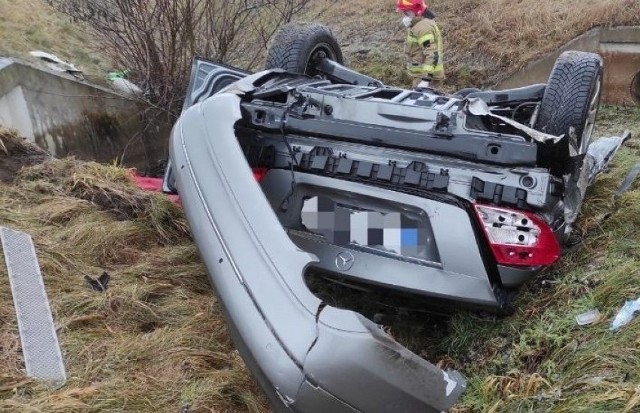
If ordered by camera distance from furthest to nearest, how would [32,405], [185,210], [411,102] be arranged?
[411,102] → [185,210] → [32,405]

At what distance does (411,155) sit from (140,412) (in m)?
1.50

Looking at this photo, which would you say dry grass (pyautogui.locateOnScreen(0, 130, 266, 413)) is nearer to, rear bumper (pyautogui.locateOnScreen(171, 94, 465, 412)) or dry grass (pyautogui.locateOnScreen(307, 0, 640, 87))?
rear bumper (pyautogui.locateOnScreen(171, 94, 465, 412))

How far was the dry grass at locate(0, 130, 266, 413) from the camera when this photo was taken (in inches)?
90.7

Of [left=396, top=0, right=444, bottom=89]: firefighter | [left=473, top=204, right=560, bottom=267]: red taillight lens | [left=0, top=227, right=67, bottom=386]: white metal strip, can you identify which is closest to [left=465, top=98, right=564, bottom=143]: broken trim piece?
[left=473, top=204, right=560, bottom=267]: red taillight lens

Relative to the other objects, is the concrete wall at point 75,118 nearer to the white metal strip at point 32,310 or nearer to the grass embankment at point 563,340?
the white metal strip at point 32,310

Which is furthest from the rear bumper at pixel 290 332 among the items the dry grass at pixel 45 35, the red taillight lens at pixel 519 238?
the dry grass at pixel 45 35

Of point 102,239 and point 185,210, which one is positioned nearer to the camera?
point 185,210

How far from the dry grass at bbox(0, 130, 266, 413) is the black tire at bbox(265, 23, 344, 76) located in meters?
1.18

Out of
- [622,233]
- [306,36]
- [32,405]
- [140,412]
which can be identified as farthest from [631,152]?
[32,405]

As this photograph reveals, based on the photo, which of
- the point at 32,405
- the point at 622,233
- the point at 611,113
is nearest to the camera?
the point at 32,405

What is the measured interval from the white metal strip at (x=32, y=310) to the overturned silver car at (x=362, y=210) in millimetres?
755

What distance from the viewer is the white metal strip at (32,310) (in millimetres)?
2379

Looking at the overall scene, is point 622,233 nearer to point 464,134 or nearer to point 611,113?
point 464,134

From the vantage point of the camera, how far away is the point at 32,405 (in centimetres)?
215
